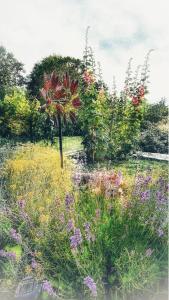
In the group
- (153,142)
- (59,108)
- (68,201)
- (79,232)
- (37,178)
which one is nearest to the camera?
(79,232)

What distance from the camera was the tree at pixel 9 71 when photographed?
80.9 feet

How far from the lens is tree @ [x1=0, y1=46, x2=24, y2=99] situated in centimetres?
2467

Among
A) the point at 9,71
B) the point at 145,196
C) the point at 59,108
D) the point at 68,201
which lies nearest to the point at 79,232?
the point at 68,201

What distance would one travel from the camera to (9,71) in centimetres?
2628

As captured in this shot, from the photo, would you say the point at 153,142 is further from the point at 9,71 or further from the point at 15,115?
the point at 9,71

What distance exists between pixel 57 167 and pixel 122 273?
306 cm

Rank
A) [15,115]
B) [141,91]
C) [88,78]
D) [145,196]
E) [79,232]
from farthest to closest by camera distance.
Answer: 1. [15,115]
2. [141,91]
3. [88,78]
4. [145,196]
5. [79,232]

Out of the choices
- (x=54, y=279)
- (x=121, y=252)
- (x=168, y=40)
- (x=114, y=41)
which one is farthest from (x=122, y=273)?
(x=114, y=41)

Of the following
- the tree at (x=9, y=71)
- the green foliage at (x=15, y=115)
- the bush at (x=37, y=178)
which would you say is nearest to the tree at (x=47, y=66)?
the tree at (x=9, y=71)

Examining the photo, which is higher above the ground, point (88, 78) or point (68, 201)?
point (88, 78)

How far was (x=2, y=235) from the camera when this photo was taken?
438 centimetres

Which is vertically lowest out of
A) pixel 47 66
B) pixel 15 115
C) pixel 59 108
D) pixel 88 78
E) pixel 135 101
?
pixel 15 115

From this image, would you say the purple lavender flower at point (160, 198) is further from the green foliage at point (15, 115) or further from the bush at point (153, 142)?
the green foliage at point (15, 115)

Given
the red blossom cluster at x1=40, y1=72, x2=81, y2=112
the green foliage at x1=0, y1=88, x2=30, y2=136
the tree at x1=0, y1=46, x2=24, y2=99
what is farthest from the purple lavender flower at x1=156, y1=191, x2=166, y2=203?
the tree at x1=0, y1=46, x2=24, y2=99
